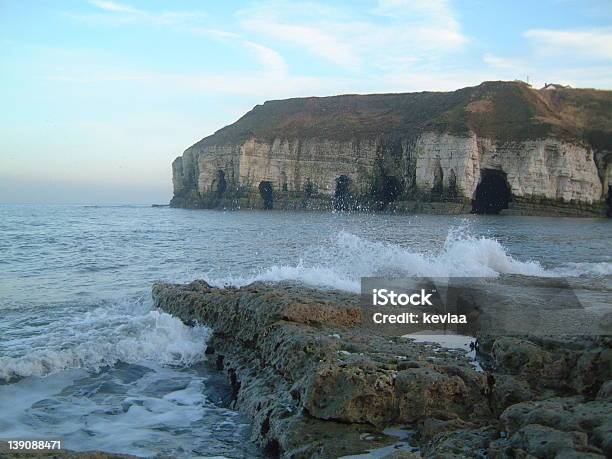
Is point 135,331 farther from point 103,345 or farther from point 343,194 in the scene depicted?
point 343,194

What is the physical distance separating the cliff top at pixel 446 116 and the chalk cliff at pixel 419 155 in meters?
0.21

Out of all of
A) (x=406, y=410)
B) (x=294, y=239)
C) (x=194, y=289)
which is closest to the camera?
(x=406, y=410)

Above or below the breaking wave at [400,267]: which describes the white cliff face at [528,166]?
above

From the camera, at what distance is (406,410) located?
15.5ft

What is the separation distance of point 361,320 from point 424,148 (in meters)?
55.7

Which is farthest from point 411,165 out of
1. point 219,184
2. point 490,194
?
point 219,184

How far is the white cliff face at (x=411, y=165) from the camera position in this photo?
2135 inches

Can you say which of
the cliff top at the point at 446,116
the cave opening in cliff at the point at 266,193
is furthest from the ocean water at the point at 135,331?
the cave opening in cliff at the point at 266,193

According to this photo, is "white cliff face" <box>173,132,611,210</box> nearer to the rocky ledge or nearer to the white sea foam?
the white sea foam

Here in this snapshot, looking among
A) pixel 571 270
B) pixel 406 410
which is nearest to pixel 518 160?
pixel 571 270

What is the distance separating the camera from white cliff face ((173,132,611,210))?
178ft

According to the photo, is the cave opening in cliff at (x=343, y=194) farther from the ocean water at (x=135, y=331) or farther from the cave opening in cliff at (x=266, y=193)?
the ocean water at (x=135, y=331)

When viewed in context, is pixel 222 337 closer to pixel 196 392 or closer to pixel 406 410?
pixel 196 392

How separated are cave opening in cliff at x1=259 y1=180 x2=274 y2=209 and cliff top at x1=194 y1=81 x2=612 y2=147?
7011 mm
